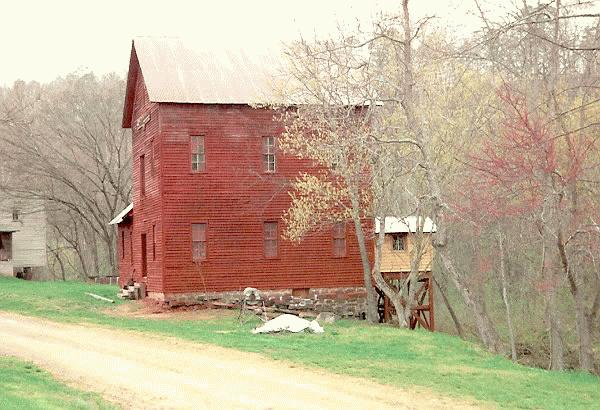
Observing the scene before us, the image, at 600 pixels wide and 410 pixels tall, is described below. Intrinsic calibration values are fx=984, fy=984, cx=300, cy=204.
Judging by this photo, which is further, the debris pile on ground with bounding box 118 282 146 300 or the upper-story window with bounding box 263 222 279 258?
the debris pile on ground with bounding box 118 282 146 300

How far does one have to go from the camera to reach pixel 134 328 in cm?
2670

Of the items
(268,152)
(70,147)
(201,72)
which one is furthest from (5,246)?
(268,152)

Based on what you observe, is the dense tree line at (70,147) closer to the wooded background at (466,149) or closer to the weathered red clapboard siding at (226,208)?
the wooded background at (466,149)

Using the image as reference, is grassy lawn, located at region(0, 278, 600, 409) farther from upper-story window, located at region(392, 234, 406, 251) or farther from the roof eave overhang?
the roof eave overhang

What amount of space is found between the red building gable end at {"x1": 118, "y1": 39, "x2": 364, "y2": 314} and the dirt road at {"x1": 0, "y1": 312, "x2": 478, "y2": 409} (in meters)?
10.8

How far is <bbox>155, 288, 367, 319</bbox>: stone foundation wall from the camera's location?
33.7 meters

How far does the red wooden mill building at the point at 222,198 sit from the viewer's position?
34.1 m

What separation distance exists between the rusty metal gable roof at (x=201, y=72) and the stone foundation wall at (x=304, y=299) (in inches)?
266

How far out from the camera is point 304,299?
34.2 metres

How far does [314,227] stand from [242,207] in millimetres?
2648

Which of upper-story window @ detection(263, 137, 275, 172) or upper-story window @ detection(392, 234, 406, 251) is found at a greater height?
upper-story window @ detection(263, 137, 275, 172)

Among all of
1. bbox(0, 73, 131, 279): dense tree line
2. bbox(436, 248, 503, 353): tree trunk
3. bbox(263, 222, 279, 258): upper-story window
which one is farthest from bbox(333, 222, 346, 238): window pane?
bbox(0, 73, 131, 279): dense tree line

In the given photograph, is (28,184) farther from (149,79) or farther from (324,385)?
(324,385)

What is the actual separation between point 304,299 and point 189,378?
17.2 m
